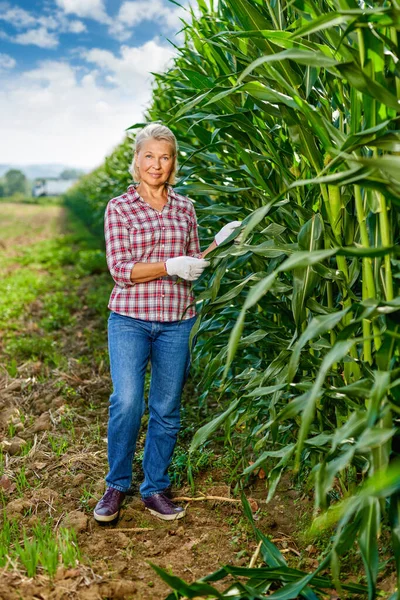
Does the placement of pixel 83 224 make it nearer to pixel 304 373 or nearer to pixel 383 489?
pixel 304 373

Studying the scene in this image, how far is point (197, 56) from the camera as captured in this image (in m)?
3.18

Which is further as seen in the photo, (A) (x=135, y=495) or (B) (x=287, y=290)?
(A) (x=135, y=495)

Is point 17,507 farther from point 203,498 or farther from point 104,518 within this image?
point 203,498

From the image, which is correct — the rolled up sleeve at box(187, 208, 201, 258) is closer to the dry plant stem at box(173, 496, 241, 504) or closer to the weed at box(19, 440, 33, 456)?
the dry plant stem at box(173, 496, 241, 504)

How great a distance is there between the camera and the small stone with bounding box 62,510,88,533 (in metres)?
2.63

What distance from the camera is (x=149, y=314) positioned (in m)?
2.76

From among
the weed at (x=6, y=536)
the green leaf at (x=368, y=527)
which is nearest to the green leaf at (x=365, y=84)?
the green leaf at (x=368, y=527)

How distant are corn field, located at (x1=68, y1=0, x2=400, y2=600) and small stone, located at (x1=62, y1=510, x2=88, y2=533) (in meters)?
0.70

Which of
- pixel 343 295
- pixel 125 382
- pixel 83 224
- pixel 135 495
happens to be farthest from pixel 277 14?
pixel 83 224

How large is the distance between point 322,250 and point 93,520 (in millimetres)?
1749

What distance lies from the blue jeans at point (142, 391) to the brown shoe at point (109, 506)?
0.10ft

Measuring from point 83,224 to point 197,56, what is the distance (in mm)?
16239

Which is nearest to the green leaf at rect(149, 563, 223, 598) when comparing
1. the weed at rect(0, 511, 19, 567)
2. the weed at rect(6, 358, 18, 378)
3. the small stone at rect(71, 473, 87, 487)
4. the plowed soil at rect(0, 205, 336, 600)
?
the plowed soil at rect(0, 205, 336, 600)

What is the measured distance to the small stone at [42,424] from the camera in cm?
376
